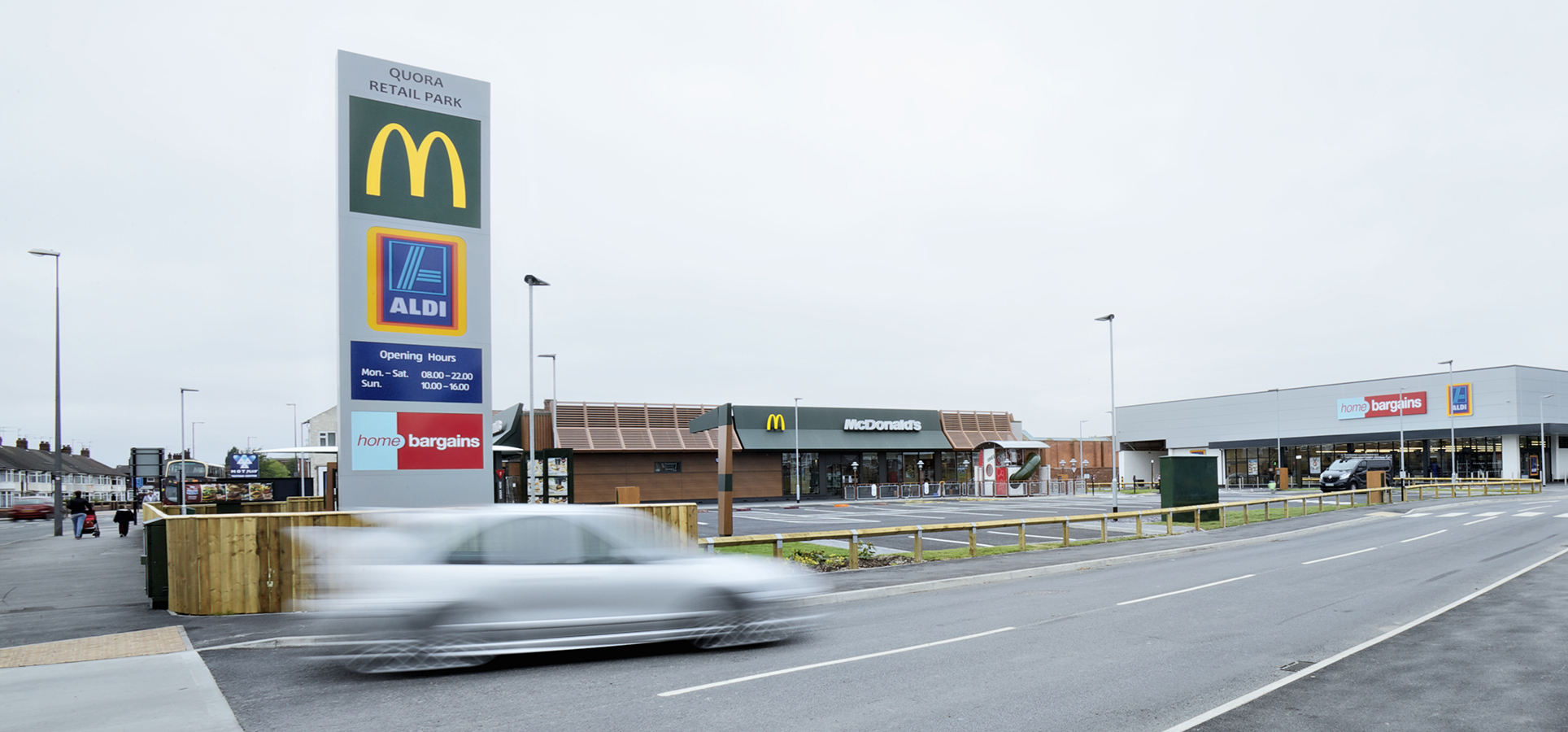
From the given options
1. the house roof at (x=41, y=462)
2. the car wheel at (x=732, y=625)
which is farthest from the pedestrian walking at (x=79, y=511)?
the house roof at (x=41, y=462)

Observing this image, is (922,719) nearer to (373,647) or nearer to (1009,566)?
(373,647)

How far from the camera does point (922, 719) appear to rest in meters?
6.69

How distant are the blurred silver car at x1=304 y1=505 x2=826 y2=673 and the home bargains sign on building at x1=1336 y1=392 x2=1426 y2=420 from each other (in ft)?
218

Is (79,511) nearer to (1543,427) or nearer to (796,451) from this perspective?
(796,451)

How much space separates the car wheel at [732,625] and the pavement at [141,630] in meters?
4.21

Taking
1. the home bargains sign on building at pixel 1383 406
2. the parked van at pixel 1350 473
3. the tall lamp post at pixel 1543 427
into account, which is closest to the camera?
the parked van at pixel 1350 473

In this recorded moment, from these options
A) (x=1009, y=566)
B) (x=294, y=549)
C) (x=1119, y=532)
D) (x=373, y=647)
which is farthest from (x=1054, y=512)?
(x=373, y=647)

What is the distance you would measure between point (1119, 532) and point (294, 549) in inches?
843

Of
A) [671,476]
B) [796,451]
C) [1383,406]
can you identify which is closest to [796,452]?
[796,451]

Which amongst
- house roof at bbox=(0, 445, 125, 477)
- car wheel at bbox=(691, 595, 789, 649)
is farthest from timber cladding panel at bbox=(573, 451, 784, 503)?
house roof at bbox=(0, 445, 125, 477)

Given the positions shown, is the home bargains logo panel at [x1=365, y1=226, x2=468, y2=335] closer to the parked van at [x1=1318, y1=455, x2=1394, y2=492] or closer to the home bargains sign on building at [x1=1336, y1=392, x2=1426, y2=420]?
the parked van at [x1=1318, y1=455, x2=1394, y2=492]

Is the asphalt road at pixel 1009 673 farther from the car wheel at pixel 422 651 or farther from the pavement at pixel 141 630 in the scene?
the pavement at pixel 141 630

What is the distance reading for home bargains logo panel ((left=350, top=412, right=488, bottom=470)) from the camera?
1390 cm

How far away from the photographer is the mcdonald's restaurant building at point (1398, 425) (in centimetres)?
5753
